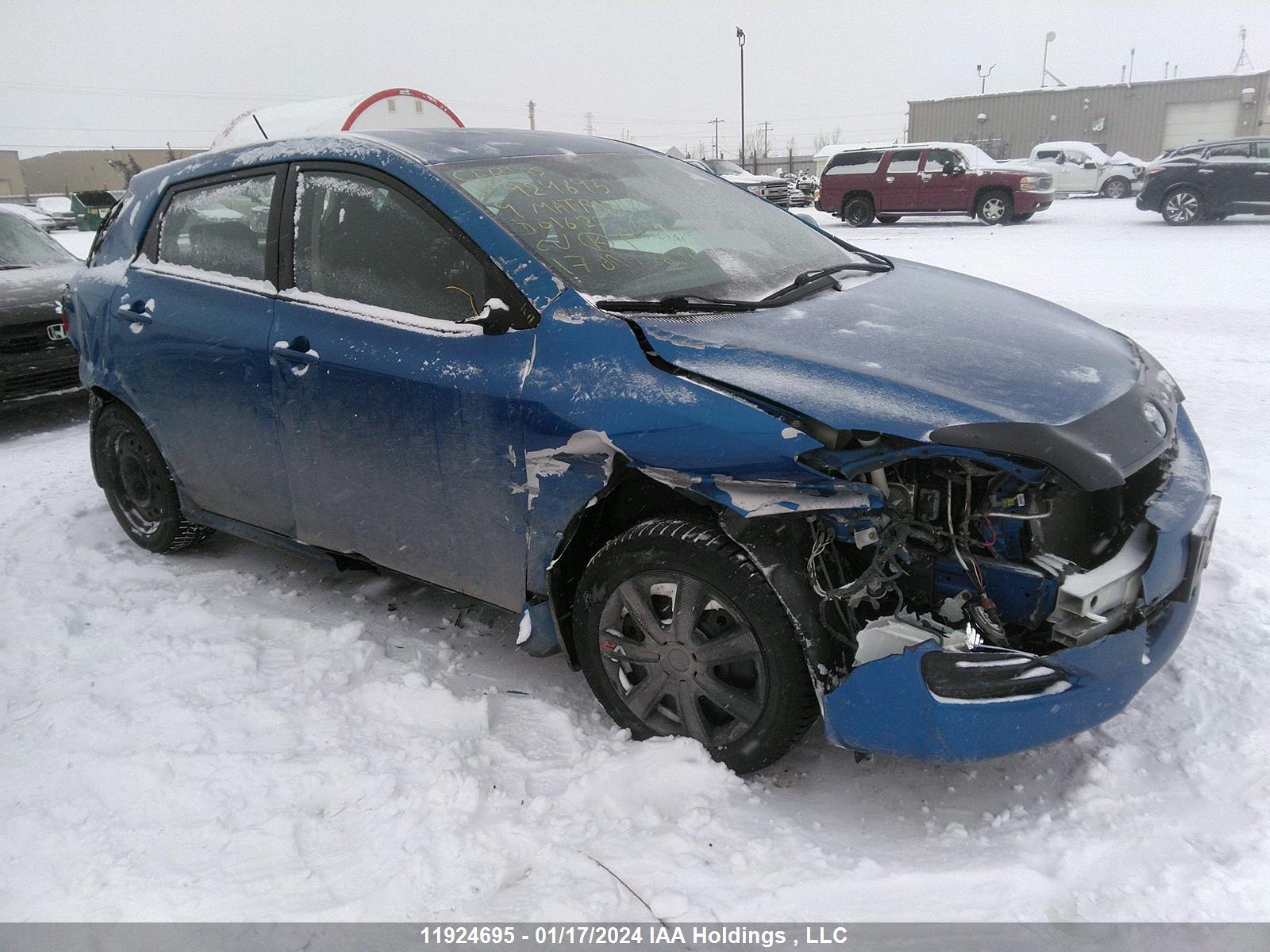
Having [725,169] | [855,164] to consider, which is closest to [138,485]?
[855,164]


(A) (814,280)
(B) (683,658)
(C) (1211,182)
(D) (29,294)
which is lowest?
(B) (683,658)

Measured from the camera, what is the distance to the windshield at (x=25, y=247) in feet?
23.3

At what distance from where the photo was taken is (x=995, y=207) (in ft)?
57.9

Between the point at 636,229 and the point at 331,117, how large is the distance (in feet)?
38.4

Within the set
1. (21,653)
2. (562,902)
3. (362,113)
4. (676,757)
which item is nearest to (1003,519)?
(676,757)

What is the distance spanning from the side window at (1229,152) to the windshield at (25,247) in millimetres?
16471

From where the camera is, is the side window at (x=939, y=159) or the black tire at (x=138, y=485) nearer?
the black tire at (x=138, y=485)

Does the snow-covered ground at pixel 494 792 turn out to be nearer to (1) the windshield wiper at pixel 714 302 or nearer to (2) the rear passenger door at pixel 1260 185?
(1) the windshield wiper at pixel 714 302

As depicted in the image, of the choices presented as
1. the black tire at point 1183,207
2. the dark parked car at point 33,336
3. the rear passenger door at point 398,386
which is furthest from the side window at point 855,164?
the rear passenger door at point 398,386

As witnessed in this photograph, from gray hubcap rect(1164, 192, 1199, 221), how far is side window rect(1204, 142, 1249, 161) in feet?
2.10

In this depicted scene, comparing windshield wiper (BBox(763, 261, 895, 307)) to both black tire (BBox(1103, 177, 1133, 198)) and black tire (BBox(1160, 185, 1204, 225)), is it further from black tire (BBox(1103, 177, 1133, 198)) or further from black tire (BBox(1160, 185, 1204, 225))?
black tire (BBox(1103, 177, 1133, 198))

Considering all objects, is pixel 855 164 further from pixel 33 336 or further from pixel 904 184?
pixel 33 336

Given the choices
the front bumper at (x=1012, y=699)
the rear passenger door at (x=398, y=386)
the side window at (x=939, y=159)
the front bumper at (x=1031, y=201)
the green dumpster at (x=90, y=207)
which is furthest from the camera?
the green dumpster at (x=90, y=207)

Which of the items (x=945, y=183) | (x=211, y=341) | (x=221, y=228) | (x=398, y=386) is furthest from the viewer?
(x=945, y=183)
